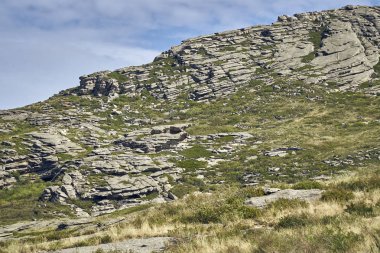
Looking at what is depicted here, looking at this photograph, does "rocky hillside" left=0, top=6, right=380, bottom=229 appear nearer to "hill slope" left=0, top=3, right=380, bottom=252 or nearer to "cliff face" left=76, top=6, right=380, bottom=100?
"hill slope" left=0, top=3, right=380, bottom=252

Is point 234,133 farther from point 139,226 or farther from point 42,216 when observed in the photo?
point 139,226

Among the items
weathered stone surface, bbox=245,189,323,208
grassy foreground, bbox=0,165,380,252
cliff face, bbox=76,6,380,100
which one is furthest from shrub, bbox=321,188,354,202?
Answer: cliff face, bbox=76,6,380,100

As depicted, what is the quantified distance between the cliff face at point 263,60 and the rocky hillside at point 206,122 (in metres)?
0.49

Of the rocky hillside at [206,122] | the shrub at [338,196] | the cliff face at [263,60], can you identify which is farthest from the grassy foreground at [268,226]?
the cliff face at [263,60]

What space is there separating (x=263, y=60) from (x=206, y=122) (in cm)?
5148

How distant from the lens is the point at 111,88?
450 ft

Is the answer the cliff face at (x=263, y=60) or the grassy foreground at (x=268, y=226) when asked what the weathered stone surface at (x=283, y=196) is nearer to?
the grassy foreground at (x=268, y=226)

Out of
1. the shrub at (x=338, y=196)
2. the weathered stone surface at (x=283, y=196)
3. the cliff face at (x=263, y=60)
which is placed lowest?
the weathered stone surface at (x=283, y=196)

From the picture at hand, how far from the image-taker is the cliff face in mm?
128750

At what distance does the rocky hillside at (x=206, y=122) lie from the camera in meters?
59.7

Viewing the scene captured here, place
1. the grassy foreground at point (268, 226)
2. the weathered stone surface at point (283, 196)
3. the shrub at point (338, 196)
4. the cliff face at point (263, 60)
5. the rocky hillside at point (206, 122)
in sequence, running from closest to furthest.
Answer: the grassy foreground at point (268, 226)
the shrub at point (338, 196)
the weathered stone surface at point (283, 196)
the rocky hillside at point (206, 122)
the cliff face at point (263, 60)

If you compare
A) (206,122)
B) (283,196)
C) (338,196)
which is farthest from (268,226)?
(206,122)

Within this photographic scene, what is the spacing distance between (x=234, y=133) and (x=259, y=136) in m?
6.58

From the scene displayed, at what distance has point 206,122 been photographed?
102 metres
